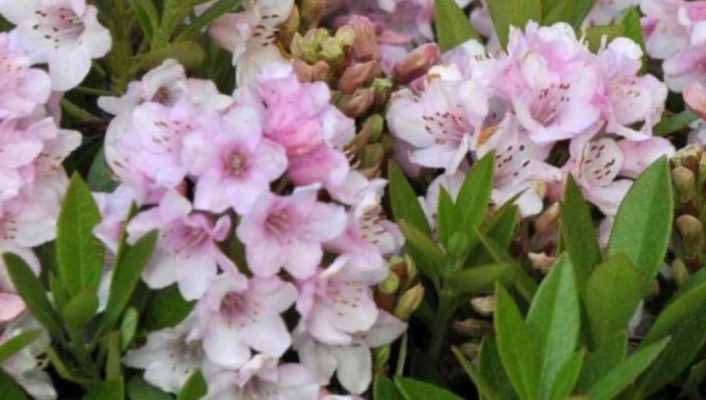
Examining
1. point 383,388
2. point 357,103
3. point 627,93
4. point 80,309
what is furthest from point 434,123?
point 80,309

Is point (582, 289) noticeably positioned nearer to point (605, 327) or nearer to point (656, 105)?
point (605, 327)

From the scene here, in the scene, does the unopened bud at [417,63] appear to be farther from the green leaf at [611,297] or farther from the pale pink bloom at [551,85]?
the green leaf at [611,297]

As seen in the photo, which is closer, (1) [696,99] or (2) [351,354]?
(2) [351,354]

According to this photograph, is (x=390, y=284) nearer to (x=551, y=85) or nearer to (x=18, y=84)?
(x=551, y=85)

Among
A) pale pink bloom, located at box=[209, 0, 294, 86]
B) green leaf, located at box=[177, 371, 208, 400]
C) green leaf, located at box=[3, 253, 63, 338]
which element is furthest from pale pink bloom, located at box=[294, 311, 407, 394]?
pale pink bloom, located at box=[209, 0, 294, 86]

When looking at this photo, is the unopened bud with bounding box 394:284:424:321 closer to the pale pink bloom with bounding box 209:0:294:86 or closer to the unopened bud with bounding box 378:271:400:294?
the unopened bud with bounding box 378:271:400:294
